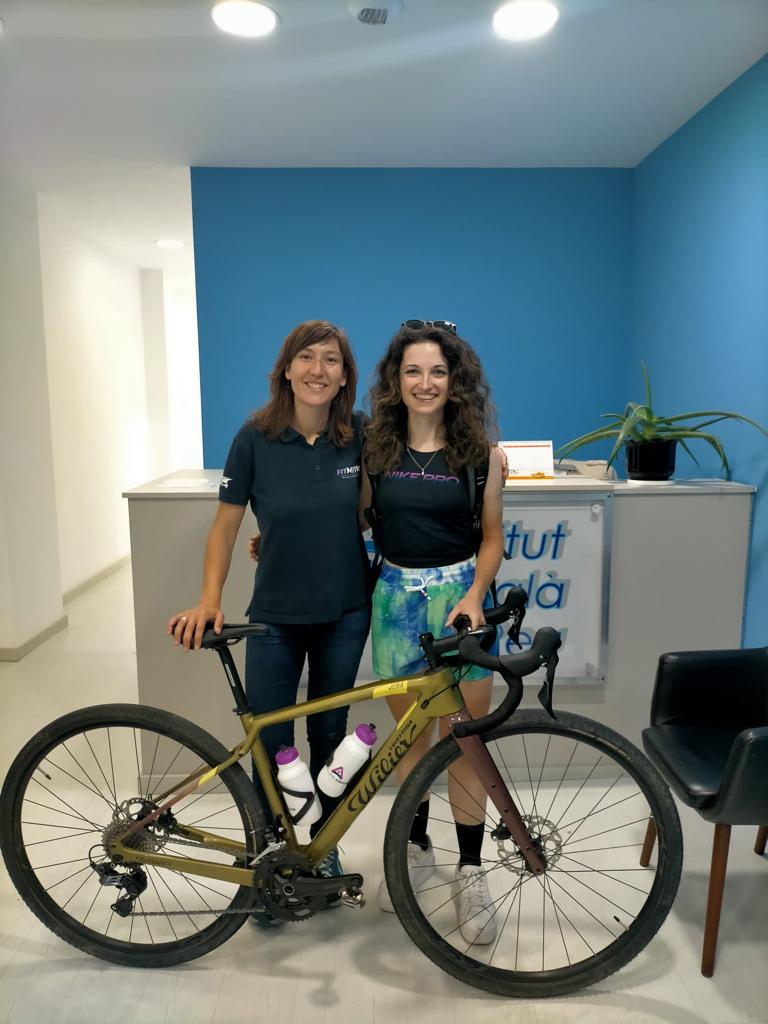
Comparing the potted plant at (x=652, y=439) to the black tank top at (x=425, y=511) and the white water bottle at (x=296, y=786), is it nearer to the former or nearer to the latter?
the black tank top at (x=425, y=511)

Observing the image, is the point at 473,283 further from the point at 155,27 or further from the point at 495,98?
the point at 155,27

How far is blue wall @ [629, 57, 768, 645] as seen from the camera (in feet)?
8.14

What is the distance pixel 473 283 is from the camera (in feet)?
12.4

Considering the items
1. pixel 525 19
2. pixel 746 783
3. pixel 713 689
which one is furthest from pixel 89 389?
pixel 746 783

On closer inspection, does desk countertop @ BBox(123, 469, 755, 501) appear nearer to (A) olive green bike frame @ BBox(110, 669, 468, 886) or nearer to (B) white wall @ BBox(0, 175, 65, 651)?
(A) olive green bike frame @ BBox(110, 669, 468, 886)

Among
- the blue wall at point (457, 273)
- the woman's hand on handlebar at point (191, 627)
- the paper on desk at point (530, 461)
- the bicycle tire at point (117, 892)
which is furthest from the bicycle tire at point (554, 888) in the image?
the blue wall at point (457, 273)

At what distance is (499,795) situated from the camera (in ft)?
5.15

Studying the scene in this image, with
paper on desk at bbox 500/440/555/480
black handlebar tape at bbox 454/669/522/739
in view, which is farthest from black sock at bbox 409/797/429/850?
paper on desk at bbox 500/440/555/480

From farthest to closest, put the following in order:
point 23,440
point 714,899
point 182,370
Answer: point 182,370, point 23,440, point 714,899

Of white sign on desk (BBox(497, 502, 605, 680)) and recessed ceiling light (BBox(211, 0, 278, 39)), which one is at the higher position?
recessed ceiling light (BBox(211, 0, 278, 39))

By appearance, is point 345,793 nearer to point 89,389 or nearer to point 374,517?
point 374,517

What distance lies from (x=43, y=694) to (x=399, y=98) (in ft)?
9.62

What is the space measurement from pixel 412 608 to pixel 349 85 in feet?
6.63

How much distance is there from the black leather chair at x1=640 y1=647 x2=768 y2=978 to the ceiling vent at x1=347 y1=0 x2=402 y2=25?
1.99 meters
